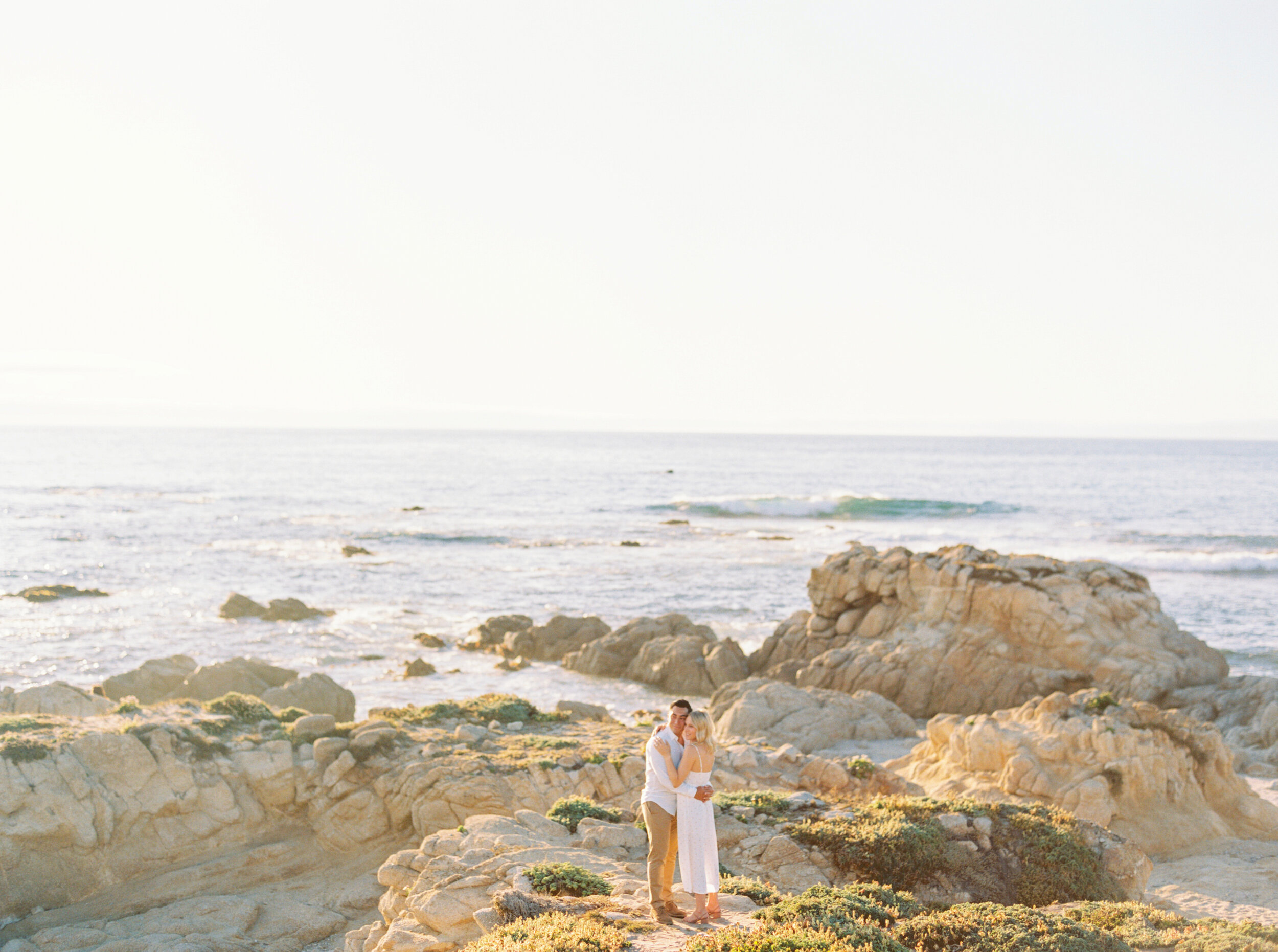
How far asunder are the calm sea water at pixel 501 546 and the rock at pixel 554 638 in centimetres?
127

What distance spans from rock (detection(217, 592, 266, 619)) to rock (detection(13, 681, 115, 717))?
689 inches

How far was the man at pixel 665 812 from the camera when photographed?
8438mm

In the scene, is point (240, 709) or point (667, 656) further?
point (667, 656)

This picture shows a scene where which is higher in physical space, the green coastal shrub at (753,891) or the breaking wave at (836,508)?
the green coastal shrub at (753,891)

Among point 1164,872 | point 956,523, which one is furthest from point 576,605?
point 956,523

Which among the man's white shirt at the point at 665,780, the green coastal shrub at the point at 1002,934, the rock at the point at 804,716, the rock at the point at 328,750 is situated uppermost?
the man's white shirt at the point at 665,780

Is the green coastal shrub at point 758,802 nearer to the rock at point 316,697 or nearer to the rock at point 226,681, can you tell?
the rock at point 316,697

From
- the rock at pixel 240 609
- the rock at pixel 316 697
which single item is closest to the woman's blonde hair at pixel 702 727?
the rock at pixel 316 697

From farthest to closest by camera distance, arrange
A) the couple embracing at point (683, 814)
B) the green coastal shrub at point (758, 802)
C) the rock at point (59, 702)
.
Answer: the rock at point (59, 702) → the green coastal shrub at point (758, 802) → the couple embracing at point (683, 814)

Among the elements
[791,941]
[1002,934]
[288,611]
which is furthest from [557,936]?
[288,611]

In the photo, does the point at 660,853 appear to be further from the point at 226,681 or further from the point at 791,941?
the point at 226,681

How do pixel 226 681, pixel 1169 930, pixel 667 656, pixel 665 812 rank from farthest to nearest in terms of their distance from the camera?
1. pixel 667 656
2. pixel 226 681
3. pixel 1169 930
4. pixel 665 812

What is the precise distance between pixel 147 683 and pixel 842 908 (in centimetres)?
1944

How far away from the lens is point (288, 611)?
34.8m
